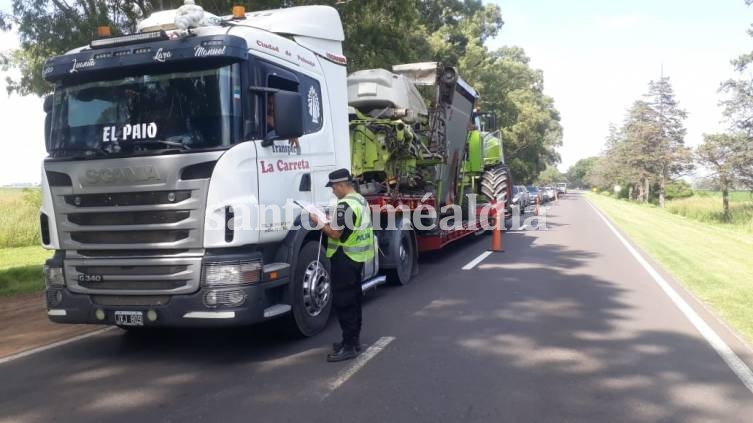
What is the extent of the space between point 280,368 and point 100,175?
2.36 m

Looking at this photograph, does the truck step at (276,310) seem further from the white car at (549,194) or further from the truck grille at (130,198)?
the white car at (549,194)

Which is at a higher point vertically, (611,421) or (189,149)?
(189,149)

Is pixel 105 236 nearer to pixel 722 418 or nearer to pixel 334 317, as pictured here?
pixel 334 317

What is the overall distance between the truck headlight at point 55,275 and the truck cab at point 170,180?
1cm

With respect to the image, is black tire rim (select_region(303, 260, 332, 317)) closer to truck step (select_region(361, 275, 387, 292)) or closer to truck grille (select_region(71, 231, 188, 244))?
truck step (select_region(361, 275, 387, 292))

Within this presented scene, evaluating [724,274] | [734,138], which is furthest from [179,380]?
[734,138]

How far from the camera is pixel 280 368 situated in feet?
17.8

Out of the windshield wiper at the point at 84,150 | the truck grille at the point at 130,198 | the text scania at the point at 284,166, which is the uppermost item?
the windshield wiper at the point at 84,150

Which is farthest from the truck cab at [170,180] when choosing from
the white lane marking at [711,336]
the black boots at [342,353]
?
the white lane marking at [711,336]

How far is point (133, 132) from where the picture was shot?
538 cm

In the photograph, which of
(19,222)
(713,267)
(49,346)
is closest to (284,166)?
(49,346)

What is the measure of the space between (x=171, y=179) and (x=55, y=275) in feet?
5.39

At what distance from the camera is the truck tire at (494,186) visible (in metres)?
15.1

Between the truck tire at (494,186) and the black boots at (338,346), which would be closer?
the black boots at (338,346)
